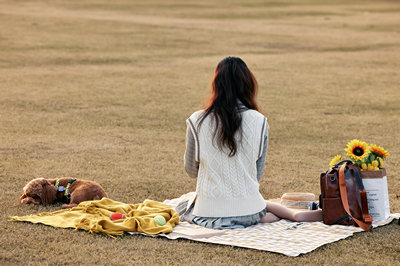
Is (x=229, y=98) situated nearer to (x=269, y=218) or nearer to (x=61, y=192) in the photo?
(x=269, y=218)

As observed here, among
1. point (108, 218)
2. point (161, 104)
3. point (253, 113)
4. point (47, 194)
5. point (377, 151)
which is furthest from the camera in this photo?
point (161, 104)

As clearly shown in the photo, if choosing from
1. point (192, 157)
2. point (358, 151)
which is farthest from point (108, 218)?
point (358, 151)

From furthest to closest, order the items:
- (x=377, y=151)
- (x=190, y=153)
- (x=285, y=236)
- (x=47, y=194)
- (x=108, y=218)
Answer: (x=47, y=194) → (x=377, y=151) → (x=108, y=218) → (x=190, y=153) → (x=285, y=236)

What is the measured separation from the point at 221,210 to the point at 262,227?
1.37ft

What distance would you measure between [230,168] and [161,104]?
8.36m

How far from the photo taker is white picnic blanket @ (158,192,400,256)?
210 inches

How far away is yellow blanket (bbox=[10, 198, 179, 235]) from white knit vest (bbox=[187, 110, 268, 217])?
17.8 inches

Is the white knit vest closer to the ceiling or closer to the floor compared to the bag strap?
closer to the ceiling

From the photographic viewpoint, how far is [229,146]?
5707mm

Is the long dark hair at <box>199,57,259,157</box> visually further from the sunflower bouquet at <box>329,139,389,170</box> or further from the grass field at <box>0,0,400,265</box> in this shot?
the sunflower bouquet at <box>329,139,389,170</box>

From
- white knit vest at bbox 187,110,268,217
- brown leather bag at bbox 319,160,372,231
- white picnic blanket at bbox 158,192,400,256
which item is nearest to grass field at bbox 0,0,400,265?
white picnic blanket at bbox 158,192,400,256

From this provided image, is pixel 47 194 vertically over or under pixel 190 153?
under

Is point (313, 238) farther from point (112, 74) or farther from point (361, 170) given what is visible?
point (112, 74)

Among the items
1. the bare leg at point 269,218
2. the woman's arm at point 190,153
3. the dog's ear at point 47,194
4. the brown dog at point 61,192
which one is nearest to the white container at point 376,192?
the bare leg at point 269,218
